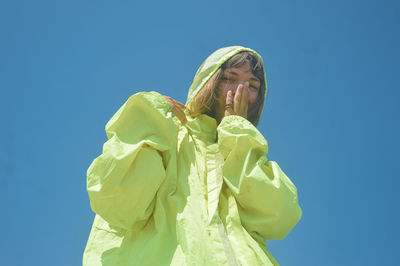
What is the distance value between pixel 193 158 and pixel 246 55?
1.18 m

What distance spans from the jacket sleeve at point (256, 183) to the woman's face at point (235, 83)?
46 cm

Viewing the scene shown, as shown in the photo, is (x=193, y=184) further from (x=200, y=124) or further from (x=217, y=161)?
(x=200, y=124)

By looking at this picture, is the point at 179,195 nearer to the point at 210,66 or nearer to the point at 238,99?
the point at 238,99

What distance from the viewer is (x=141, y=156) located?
2889mm

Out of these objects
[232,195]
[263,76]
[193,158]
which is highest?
[263,76]

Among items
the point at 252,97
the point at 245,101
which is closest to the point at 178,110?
the point at 245,101

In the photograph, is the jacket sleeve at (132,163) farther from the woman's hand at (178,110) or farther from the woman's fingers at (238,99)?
the woman's fingers at (238,99)

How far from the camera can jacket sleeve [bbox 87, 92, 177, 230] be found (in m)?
2.78

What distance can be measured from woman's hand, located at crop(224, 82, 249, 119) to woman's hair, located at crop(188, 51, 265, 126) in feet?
0.53

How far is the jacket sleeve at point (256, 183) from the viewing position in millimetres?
3068

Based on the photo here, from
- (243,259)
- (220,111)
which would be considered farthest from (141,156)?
(220,111)

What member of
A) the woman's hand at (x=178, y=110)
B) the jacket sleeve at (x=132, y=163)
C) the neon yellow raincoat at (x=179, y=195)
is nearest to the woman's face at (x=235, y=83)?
the woman's hand at (x=178, y=110)

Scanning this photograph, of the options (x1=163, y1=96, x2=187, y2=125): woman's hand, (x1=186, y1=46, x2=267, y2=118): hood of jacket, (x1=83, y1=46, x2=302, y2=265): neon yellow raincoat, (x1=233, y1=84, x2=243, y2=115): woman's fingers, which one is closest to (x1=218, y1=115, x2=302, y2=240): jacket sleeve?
(x1=83, y1=46, x2=302, y2=265): neon yellow raincoat

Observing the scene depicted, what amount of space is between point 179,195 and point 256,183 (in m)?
0.51
